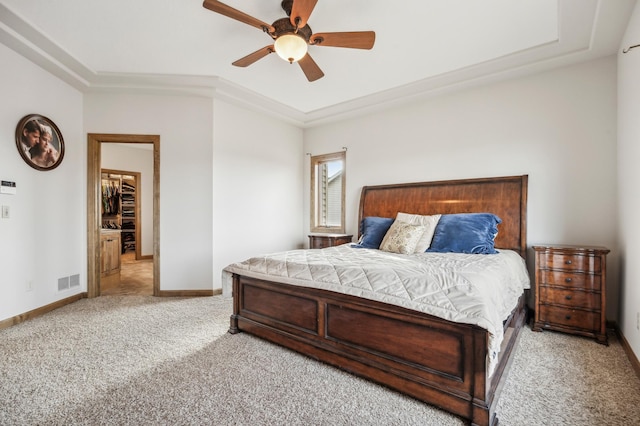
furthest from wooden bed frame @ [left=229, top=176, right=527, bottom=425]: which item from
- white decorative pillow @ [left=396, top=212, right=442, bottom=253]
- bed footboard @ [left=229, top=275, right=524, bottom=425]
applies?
white decorative pillow @ [left=396, top=212, right=442, bottom=253]

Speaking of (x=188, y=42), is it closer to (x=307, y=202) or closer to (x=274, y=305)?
(x=274, y=305)

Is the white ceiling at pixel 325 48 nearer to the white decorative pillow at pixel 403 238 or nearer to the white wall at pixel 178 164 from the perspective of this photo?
the white wall at pixel 178 164

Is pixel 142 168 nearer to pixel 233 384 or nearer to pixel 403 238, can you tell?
pixel 403 238

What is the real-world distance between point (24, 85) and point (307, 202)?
3975mm

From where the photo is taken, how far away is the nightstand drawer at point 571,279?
2.61 m

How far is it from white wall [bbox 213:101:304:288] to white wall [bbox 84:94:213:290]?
14cm

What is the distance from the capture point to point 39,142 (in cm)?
334

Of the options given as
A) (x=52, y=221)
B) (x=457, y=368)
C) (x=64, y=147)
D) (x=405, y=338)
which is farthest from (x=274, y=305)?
(x=64, y=147)

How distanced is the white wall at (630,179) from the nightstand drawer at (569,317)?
0.68 feet

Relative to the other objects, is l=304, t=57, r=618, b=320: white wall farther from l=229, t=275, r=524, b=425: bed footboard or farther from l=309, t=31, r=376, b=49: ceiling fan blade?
l=309, t=31, r=376, b=49: ceiling fan blade

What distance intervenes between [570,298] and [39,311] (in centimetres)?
549

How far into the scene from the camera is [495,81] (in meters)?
3.59

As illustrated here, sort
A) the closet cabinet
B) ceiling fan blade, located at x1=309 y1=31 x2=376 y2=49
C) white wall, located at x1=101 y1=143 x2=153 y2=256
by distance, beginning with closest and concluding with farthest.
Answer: ceiling fan blade, located at x1=309 y1=31 x2=376 y2=49
the closet cabinet
white wall, located at x1=101 y1=143 x2=153 y2=256

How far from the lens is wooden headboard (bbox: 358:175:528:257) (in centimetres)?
Answer: 335
